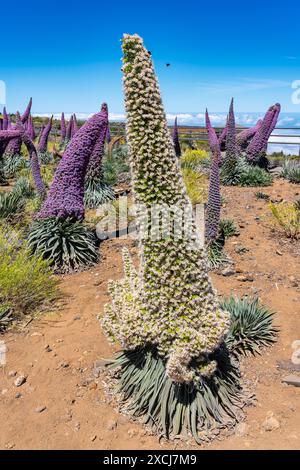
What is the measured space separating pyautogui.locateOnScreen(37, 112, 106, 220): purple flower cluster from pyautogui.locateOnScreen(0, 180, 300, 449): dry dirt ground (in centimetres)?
100

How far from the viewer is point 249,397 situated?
3.04 meters

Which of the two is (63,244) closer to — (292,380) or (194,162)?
(292,380)

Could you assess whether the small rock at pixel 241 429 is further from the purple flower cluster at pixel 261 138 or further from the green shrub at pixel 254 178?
the purple flower cluster at pixel 261 138

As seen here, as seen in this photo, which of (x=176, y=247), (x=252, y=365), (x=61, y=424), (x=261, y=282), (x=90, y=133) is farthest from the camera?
(x=90, y=133)

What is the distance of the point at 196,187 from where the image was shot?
891 centimetres

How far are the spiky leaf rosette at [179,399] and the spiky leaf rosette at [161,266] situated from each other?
18 centimetres

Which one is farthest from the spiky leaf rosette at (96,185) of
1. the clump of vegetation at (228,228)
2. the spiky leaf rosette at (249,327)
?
the spiky leaf rosette at (249,327)

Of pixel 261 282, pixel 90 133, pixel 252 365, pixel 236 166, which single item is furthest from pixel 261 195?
pixel 252 365

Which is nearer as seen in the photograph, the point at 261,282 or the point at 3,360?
the point at 3,360

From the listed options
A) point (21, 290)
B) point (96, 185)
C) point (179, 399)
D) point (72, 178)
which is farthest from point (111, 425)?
point (96, 185)

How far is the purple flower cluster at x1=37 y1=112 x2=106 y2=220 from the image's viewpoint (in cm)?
575

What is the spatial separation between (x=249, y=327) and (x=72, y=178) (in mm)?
3312
